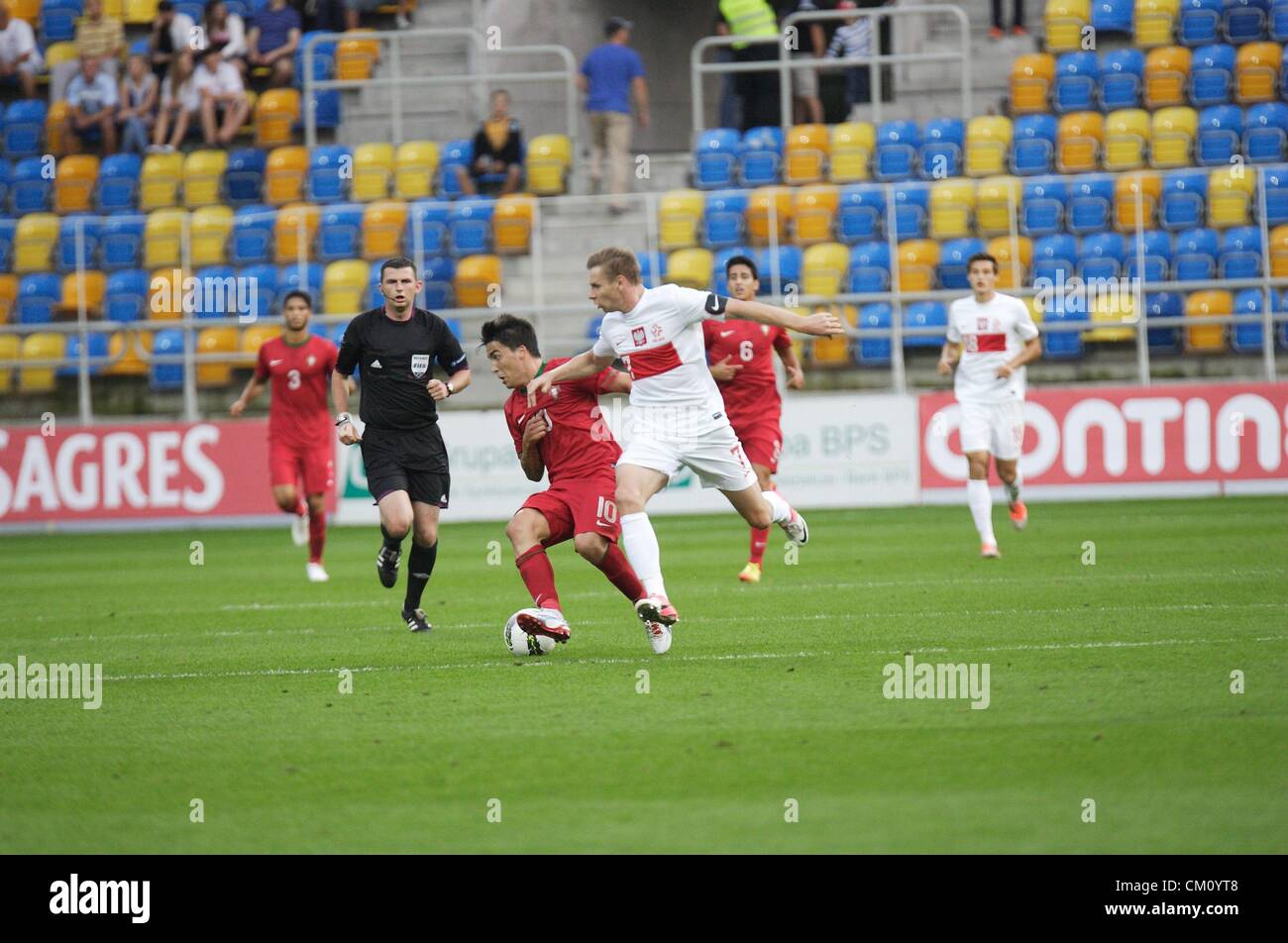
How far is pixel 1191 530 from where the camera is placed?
637 inches

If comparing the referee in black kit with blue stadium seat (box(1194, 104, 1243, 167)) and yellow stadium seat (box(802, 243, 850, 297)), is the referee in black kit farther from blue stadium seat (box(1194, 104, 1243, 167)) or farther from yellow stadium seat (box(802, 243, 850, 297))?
blue stadium seat (box(1194, 104, 1243, 167))

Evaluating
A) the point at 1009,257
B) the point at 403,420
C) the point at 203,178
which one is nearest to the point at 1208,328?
the point at 1009,257

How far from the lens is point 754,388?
1388 centimetres

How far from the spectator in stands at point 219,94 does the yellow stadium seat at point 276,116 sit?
11.6 inches

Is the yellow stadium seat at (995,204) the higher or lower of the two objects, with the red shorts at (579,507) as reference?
higher

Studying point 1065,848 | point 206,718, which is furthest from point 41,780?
point 1065,848

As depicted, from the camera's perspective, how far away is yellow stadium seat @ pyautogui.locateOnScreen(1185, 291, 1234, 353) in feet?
69.9

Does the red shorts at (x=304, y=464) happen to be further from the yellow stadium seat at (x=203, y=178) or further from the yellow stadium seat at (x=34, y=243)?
the yellow stadium seat at (x=203, y=178)

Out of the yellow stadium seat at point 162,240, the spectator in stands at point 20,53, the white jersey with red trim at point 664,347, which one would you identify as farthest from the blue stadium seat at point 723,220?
the white jersey with red trim at point 664,347

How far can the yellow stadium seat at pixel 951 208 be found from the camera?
22531mm

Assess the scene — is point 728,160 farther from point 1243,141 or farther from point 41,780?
point 41,780

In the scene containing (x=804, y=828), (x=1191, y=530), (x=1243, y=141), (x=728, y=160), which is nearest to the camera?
(x=804, y=828)

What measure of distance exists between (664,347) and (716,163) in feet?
49.9

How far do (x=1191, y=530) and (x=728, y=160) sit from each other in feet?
33.5
